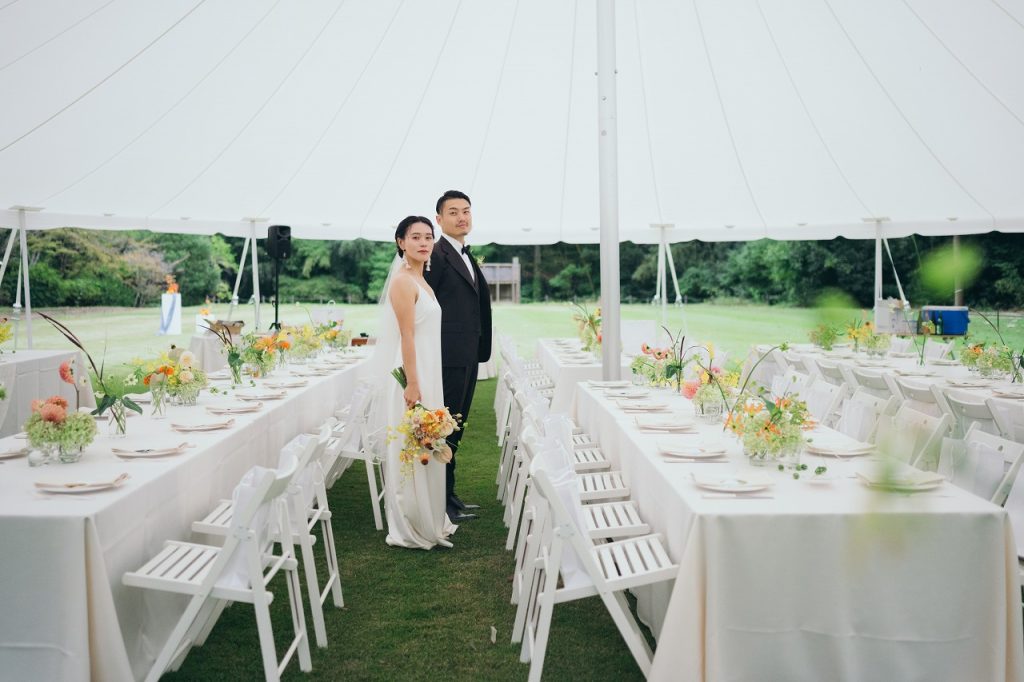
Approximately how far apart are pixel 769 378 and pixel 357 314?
16.1m

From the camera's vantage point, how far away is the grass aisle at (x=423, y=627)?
2.89 metres

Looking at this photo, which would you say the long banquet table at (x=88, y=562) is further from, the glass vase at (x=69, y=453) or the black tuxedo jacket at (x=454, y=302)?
the black tuxedo jacket at (x=454, y=302)

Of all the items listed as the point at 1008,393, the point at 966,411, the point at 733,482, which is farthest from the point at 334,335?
the point at 733,482

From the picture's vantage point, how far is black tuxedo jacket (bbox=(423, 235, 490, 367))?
14.8 ft

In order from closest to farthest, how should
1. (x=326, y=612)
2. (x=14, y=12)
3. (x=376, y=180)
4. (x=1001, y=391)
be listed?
1. (x=326, y=612)
2. (x=1001, y=391)
3. (x=14, y=12)
4. (x=376, y=180)

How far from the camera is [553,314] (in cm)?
2283

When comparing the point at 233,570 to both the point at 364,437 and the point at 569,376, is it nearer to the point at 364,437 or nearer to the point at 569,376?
the point at 364,437

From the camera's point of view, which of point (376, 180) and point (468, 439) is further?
point (376, 180)

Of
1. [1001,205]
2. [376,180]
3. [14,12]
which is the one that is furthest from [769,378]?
[14,12]

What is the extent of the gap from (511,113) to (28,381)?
5.13m

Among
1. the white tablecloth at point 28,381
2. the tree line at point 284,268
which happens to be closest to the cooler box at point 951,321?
the white tablecloth at point 28,381

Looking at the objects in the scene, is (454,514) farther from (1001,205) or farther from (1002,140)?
(1001,205)

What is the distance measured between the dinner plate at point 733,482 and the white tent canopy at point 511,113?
5.03m

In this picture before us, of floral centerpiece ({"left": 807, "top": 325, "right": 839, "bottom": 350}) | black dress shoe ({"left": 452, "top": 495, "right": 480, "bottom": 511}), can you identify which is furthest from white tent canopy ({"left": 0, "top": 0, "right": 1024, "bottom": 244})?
floral centerpiece ({"left": 807, "top": 325, "right": 839, "bottom": 350})
